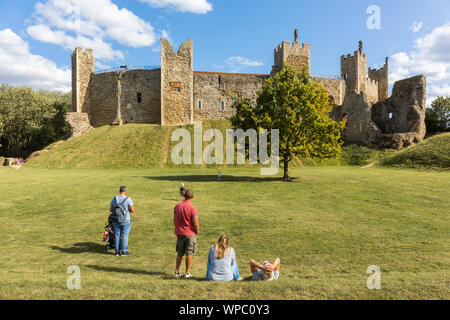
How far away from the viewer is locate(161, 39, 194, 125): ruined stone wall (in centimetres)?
4422

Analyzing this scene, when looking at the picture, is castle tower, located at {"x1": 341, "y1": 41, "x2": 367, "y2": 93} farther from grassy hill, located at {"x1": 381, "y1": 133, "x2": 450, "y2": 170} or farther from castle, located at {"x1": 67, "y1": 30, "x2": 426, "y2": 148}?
grassy hill, located at {"x1": 381, "y1": 133, "x2": 450, "y2": 170}

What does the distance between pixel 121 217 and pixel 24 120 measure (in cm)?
5288

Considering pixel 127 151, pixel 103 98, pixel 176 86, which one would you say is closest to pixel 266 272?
pixel 127 151

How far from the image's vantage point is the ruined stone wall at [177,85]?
44219 millimetres

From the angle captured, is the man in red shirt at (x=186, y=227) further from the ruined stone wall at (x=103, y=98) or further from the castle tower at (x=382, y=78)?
the castle tower at (x=382, y=78)

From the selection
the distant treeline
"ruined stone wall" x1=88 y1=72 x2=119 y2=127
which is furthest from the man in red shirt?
the distant treeline

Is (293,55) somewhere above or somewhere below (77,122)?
above

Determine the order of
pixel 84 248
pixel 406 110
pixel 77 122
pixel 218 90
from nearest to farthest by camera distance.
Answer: pixel 84 248, pixel 406 110, pixel 77 122, pixel 218 90

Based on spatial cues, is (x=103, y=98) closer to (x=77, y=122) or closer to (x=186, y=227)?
(x=77, y=122)

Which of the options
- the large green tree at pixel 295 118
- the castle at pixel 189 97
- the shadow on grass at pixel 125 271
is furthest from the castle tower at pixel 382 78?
the shadow on grass at pixel 125 271

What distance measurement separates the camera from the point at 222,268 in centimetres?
629

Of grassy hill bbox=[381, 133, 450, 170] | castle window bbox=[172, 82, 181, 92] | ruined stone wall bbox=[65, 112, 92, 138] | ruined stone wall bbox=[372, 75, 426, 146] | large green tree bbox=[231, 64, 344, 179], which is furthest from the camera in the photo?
castle window bbox=[172, 82, 181, 92]
